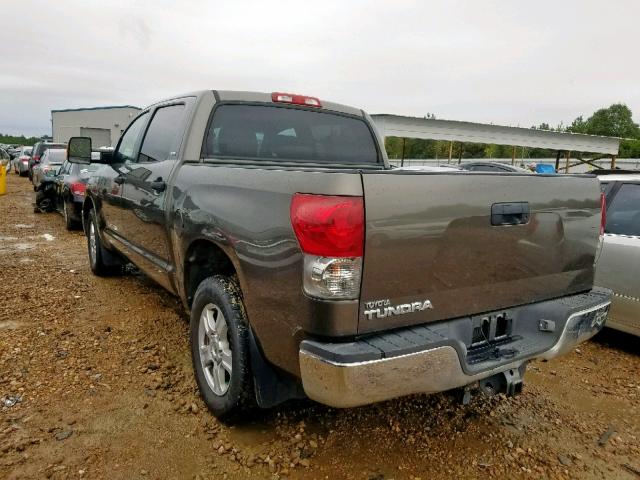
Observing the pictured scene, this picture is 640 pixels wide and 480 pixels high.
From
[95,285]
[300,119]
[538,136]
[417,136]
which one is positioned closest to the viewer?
[300,119]

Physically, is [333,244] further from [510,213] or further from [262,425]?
[262,425]

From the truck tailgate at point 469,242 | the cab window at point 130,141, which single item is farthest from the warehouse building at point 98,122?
the truck tailgate at point 469,242

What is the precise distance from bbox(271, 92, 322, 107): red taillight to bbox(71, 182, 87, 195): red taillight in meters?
6.39

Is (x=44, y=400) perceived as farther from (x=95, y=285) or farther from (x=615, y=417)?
(x=615, y=417)

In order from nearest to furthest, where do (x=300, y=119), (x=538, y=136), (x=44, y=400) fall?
(x=44, y=400), (x=300, y=119), (x=538, y=136)

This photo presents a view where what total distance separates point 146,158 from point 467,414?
3.10 m

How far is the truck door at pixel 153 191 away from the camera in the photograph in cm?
340

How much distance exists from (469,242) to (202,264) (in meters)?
1.65

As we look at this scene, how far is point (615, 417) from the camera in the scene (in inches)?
122

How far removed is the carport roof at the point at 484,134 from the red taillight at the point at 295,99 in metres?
13.9

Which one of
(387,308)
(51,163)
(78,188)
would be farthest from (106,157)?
(51,163)

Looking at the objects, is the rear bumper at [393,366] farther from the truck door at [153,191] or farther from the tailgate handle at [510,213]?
the truck door at [153,191]

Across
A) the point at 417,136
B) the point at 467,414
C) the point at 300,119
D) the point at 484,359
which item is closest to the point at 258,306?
the point at 484,359

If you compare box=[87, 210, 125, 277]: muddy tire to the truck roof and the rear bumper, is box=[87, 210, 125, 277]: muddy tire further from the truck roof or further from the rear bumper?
the rear bumper
